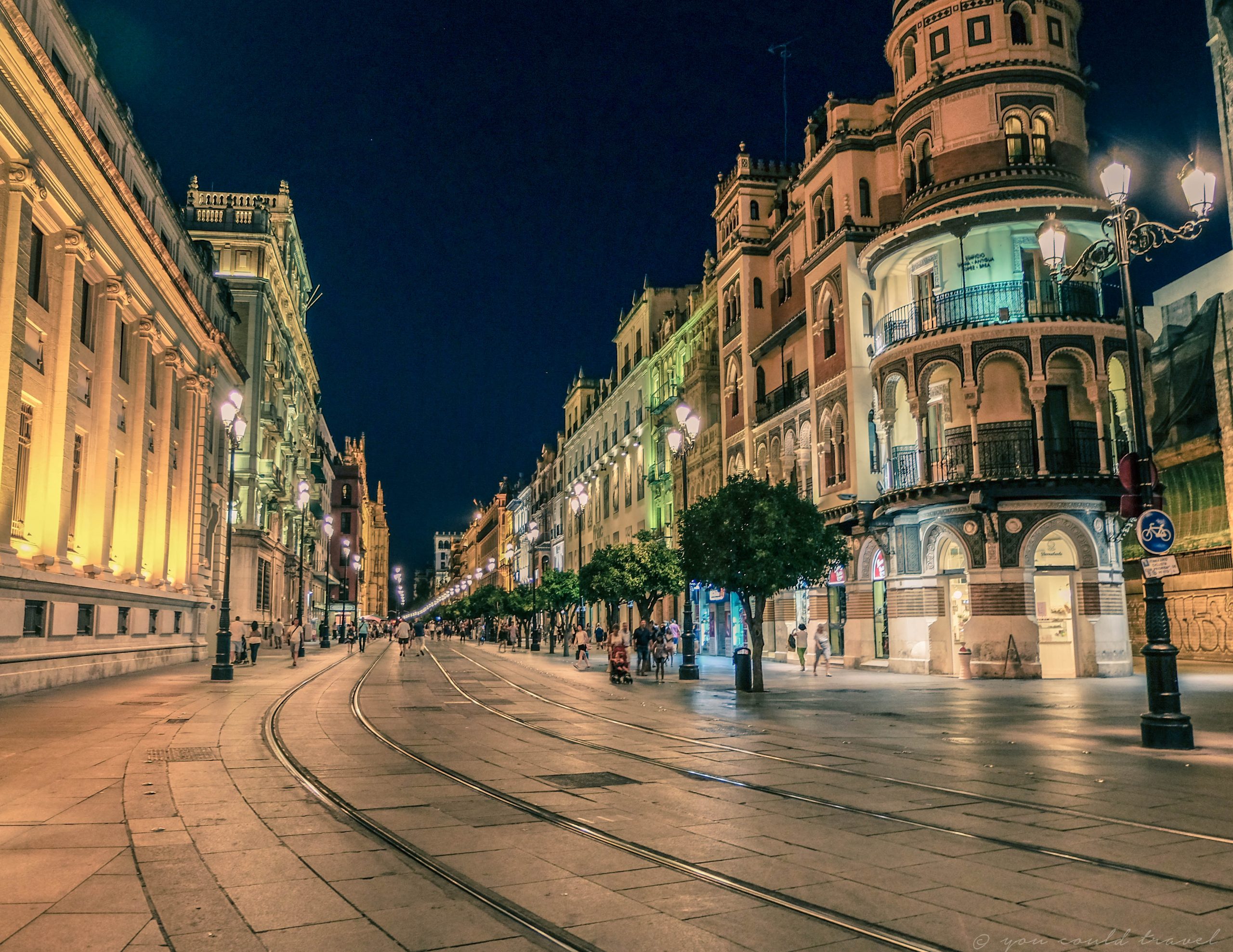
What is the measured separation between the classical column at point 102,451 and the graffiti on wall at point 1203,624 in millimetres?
30858

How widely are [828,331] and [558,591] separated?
983 inches

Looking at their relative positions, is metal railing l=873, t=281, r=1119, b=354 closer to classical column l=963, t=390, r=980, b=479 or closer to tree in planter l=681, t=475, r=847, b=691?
classical column l=963, t=390, r=980, b=479

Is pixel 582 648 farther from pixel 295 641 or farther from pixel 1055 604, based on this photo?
pixel 1055 604

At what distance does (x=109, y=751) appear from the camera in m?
12.3

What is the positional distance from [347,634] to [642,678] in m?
63.4

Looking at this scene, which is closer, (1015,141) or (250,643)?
(1015,141)

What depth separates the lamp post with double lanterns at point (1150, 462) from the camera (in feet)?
43.3

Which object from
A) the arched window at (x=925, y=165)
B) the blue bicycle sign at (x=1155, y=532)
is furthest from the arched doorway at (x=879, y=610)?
the blue bicycle sign at (x=1155, y=532)

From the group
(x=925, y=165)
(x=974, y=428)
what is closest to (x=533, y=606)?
(x=974, y=428)

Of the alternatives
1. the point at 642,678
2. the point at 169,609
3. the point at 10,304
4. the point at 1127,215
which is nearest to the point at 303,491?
the point at 169,609

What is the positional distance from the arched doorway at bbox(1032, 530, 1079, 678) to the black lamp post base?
16331 millimetres

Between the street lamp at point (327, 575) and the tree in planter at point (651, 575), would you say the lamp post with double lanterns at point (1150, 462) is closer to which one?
the tree in planter at point (651, 575)

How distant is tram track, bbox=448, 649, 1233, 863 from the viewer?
708cm

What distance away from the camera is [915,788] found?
1024 cm
